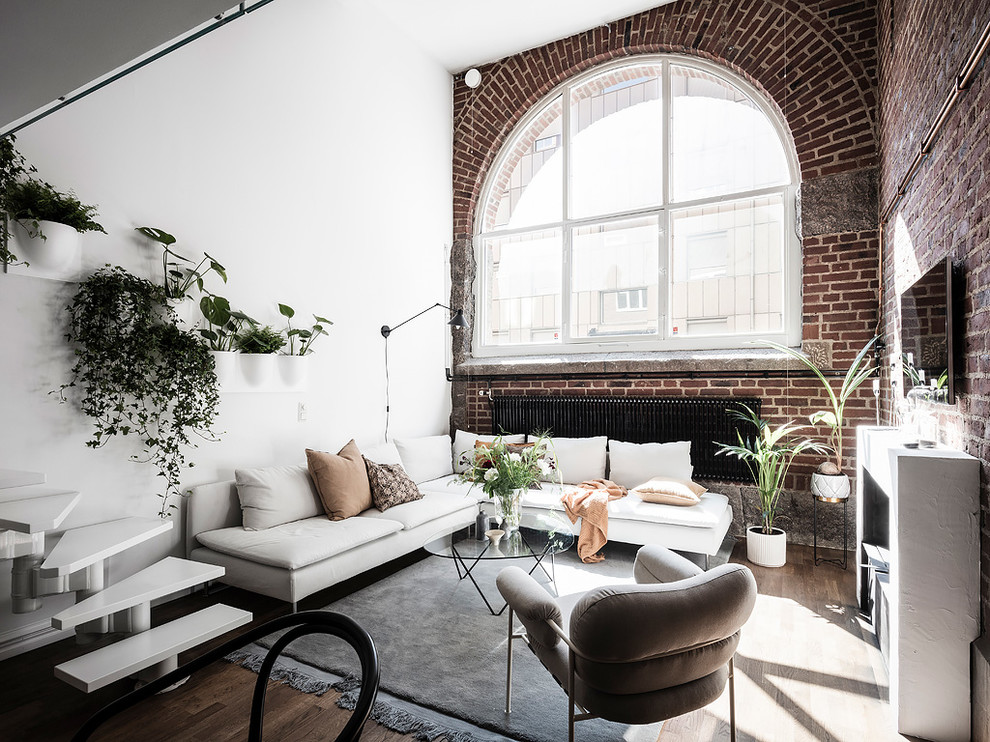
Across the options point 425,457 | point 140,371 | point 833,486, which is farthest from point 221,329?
point 833,486

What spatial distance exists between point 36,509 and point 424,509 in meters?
2.13

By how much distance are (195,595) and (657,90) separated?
5.23 m

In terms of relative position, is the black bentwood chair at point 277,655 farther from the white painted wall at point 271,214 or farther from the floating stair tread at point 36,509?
the white painted wall at point 271,214

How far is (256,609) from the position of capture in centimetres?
313

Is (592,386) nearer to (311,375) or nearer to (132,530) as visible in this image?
(311,375)

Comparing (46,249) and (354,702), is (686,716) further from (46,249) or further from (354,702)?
(46,249)

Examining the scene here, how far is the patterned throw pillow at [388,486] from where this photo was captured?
3836 millimetres

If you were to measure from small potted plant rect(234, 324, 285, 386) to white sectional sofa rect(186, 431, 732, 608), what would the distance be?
60 cm

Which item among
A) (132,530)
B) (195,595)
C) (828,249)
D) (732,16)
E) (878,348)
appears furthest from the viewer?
(732,16)

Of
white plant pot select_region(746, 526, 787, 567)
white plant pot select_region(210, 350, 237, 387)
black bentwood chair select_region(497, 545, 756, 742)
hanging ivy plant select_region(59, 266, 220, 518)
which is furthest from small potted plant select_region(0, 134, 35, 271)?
white plant pot select_region(746, 526, 787, 567)

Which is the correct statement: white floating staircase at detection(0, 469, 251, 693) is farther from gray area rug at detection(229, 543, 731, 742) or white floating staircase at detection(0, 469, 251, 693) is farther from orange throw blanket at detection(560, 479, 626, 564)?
orange throw blanket at detection(560, 479, 626, 564)

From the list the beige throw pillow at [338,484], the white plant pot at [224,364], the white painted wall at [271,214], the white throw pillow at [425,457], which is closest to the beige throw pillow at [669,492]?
the white throw pillow at [425,457]

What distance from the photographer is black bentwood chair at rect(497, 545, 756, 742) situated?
59.6 inches

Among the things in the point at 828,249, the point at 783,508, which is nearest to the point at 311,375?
the point at 783,508
